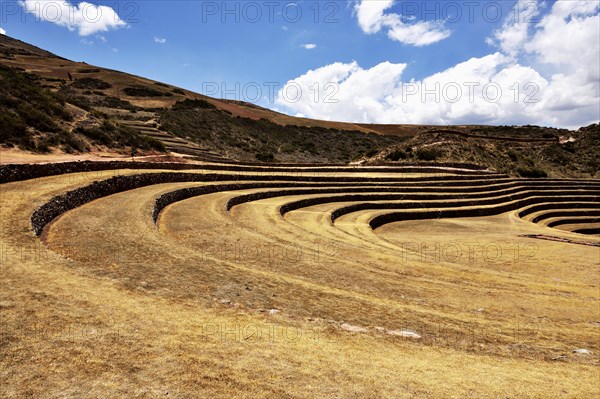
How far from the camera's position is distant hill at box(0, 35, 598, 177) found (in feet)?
85.1

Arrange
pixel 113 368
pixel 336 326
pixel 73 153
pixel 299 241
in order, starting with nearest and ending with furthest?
pixel 113 368 → pixel 336 326 → pixel 299 241 → pixel 73 153

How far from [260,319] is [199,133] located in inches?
1964

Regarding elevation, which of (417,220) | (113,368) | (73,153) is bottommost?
(417,220)

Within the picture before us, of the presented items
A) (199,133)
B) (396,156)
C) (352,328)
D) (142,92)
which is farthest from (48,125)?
(142,92)

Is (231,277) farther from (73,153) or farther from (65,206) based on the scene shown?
(73,153)

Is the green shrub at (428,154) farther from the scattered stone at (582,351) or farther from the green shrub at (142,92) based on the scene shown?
the green shrub at (142,92)

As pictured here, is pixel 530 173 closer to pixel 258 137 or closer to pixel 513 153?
pixel 513 153

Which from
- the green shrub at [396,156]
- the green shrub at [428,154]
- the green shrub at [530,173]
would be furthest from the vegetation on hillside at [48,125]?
the green shrub at [530,173]

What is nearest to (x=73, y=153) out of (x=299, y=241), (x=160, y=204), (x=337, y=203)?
(x=160, y=204)

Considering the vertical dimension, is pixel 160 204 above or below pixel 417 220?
above

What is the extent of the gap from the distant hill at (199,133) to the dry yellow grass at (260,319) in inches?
677

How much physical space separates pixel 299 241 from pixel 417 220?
14.2m

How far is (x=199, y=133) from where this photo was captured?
52.2 meters

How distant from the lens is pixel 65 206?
1234 centimetres
